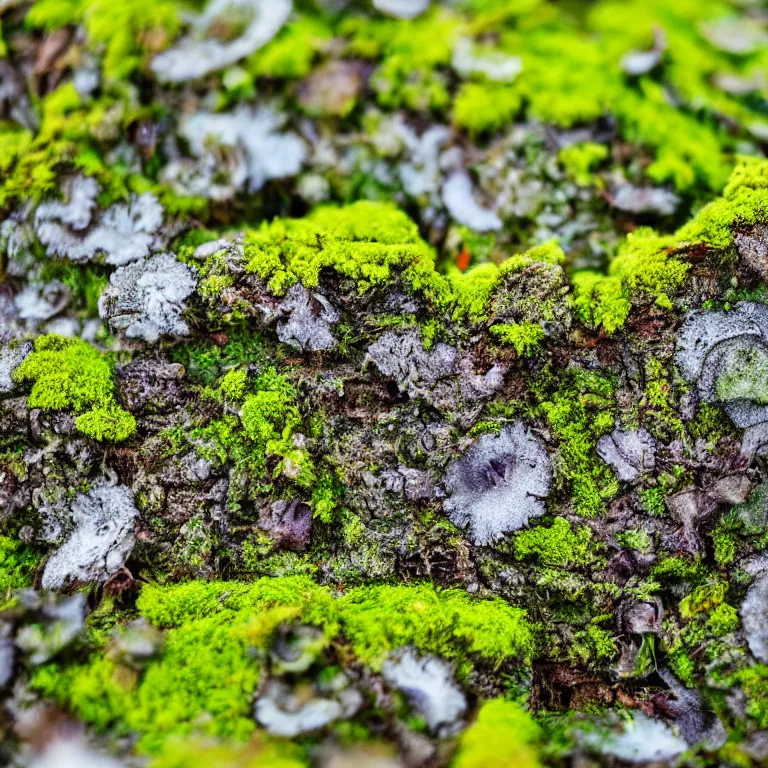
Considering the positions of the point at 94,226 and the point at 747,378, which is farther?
the point at 94,226

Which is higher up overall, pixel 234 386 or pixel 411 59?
pixel 411 59

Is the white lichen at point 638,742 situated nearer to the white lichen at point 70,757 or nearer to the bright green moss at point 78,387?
the white lichen at point 70,757

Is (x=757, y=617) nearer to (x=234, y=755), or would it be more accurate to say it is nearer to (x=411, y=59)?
(x=234, y=755)

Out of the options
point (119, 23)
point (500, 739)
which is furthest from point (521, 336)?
point (119, 23)

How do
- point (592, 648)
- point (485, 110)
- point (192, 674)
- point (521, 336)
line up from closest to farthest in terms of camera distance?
point (192, 674)
point (592, 648)
point (521, 336)
point (485, 110)

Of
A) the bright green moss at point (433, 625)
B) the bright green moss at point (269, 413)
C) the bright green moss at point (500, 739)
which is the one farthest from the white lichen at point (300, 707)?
the bright green moss at point (269, 413)

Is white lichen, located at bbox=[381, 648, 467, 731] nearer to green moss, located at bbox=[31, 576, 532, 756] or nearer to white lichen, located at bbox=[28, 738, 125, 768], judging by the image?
green moss, located at bbox=[31, 576, 532, 756]

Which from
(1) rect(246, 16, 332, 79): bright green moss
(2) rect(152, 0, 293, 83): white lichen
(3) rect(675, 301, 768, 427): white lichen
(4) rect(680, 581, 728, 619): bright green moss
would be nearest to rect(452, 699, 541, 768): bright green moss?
(4) rect(680, 581, 728, 619): bright green moss
